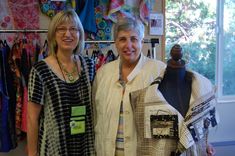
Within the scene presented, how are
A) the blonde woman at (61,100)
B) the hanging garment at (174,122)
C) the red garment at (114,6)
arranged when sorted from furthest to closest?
the red garment at (114,6) → the blonde woman at (61,100) → the hanging garment at (174,122)

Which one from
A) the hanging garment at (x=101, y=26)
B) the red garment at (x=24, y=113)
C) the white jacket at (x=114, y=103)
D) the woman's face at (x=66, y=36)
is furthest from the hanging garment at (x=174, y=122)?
the hanging garment at (x=101, y=26)

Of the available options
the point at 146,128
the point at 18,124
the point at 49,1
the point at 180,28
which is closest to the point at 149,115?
the point at 146,128

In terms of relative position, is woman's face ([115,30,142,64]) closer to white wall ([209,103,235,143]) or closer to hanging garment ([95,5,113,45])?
hanging garment ([95,5,113,45])

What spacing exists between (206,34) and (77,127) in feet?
8.28

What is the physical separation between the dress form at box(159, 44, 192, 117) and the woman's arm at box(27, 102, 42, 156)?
0.69 metres

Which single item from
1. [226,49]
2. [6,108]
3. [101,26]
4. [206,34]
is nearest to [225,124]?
[226,49]

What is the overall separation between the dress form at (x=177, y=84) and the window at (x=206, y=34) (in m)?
2.31

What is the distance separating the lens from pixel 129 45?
1574 millimetres

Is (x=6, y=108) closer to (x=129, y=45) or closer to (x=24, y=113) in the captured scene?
(x=24, y=113)

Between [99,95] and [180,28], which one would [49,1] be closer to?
Answer: [99,95]

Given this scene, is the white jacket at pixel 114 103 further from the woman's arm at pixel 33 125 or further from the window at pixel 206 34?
the window at pixel 206 34

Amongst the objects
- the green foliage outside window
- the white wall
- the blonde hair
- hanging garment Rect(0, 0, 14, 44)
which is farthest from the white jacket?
the white wall

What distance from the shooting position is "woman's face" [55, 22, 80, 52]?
1662 millimetres

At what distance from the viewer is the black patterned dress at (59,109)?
162cm
